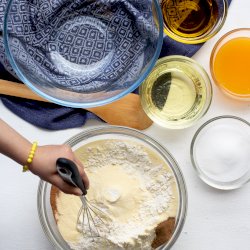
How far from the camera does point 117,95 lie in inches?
36.5

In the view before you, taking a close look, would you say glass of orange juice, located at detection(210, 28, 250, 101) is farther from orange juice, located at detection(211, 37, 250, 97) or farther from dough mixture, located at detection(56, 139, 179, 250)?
dough mixture, located at detection(56, 139, 179, 250)

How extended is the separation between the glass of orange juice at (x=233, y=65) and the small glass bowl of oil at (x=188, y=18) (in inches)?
1.6

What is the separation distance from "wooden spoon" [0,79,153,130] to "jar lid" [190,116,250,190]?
0.32 ft

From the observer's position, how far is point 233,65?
97 cm

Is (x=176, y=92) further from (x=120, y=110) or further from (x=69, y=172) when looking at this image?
(x=69, y=172)

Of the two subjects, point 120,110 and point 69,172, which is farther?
point 120,110

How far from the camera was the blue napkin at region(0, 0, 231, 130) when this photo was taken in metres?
0.96

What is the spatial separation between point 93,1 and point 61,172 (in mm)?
365

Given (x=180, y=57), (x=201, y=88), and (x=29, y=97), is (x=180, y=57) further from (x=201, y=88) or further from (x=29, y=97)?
(x=29, y=97)

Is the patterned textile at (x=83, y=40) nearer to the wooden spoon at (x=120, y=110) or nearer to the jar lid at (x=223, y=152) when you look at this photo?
the wooden spoon at (x=120, y=110)

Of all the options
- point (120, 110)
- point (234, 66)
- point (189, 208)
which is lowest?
point (189, 208)

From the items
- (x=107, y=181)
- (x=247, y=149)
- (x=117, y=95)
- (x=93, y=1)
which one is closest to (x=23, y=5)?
(x=93, y=1)

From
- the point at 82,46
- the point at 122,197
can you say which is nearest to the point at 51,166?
the point at 122,197

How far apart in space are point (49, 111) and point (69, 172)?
9.3 inches
